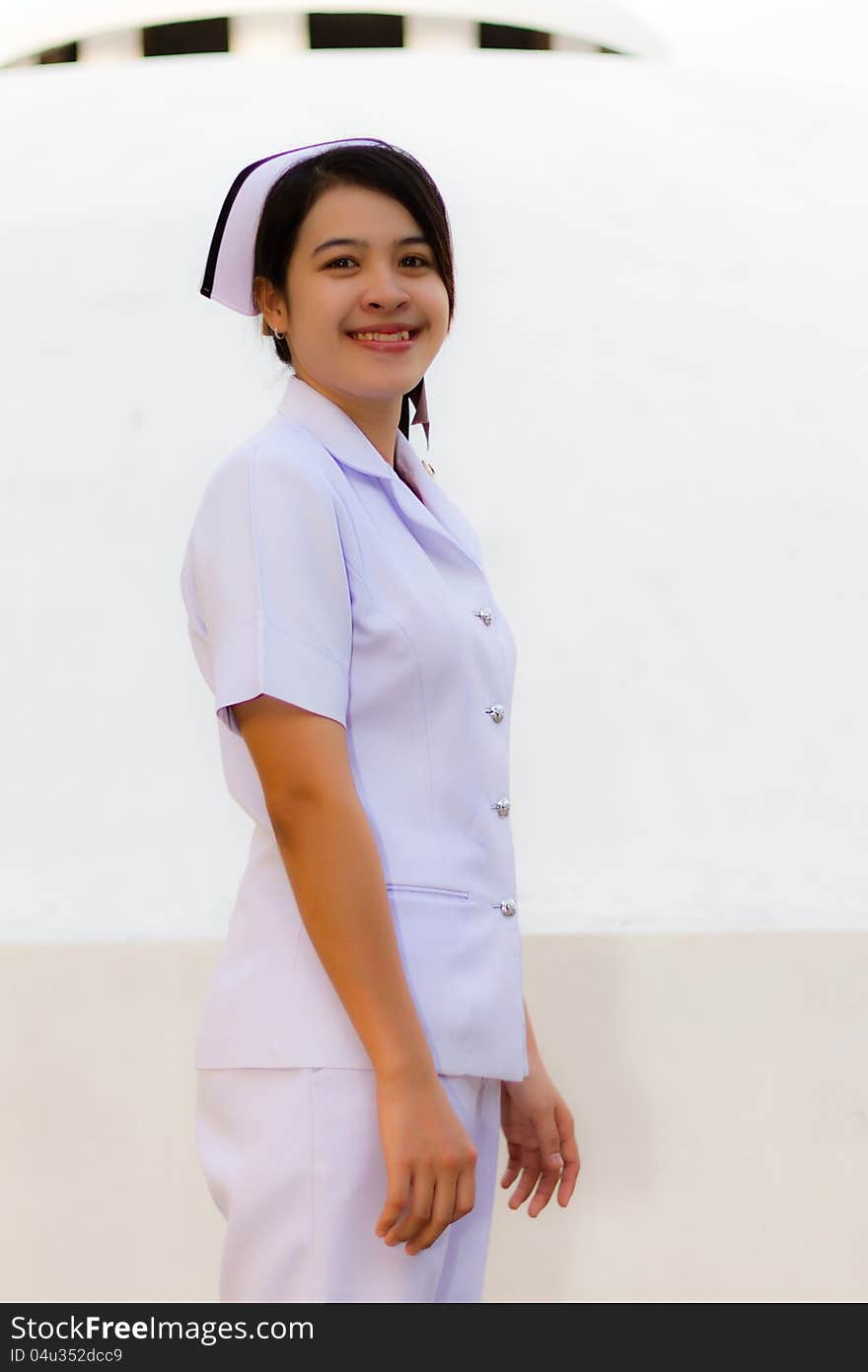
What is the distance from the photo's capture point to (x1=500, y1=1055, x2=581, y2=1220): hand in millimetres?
1557

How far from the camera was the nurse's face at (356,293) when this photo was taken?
55.1 inches

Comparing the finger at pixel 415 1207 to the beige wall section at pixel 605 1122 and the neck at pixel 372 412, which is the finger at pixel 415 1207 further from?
the beige wall section at pixel 605 1122

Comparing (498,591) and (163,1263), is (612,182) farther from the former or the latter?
(163,1263)

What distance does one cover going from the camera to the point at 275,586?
1267 mm

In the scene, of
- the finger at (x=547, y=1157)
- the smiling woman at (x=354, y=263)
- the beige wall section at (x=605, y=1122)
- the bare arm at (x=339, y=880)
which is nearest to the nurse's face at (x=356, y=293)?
the smiling woman at (x=354, y=263)

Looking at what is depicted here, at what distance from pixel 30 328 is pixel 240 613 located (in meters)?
2.28

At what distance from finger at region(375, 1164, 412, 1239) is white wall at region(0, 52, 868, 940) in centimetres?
137

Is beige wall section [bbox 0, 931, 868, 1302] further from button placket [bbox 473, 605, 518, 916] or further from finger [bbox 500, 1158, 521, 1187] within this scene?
button placket [bbox 473, 605, 518, 916]

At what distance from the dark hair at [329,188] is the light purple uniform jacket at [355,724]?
0.56 feet

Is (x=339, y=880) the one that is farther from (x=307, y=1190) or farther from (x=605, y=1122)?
(x=605, y=1122)

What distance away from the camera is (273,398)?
10.4 ft

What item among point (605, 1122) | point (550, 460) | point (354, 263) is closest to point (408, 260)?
point (354, 263)

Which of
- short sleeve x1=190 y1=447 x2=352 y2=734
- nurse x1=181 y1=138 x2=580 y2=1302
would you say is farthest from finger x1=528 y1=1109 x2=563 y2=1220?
short sleeve x1=190 y1=447 x2=352 y2=734

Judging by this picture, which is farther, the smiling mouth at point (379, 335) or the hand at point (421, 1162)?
Answer: the smiling mouth at point (379, 335)
